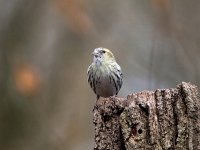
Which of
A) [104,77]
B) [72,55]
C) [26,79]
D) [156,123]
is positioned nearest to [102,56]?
[104,77]

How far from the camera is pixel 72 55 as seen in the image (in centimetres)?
966

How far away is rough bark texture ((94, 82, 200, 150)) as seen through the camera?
4.34 metres

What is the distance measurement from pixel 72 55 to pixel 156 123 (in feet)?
17.6

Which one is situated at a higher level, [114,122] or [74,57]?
[74,57]

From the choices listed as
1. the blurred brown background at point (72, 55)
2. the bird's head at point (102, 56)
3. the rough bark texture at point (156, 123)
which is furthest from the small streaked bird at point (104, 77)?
the rough bark texture at point (156, 123)

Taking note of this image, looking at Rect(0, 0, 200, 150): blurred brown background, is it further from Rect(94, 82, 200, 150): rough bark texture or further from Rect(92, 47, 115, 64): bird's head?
Rect(94, 82, 200, 150): rough bark texture

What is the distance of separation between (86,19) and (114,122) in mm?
4329

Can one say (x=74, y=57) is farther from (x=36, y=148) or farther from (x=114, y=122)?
(x=114, y=122)

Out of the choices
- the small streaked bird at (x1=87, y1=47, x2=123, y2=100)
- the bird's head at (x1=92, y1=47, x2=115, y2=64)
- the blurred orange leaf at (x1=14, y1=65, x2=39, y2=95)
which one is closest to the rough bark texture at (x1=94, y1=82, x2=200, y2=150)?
the small streaked bird at (x1=87, y1=47, x2=123, y2=100)

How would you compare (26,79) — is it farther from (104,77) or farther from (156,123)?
(156,123)

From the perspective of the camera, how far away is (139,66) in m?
10.1

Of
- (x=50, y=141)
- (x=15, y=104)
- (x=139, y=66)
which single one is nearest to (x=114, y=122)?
(x=15, y=104)

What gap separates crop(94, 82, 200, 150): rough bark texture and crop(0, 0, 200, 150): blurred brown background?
3.96 m

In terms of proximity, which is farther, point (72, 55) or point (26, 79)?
point (72, 55)
